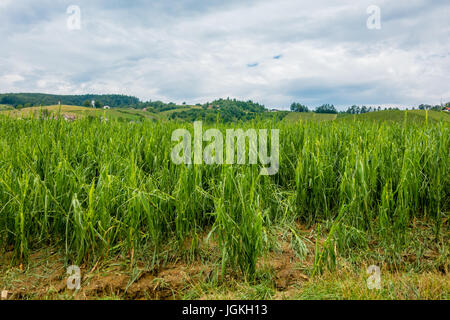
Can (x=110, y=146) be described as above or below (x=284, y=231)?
above

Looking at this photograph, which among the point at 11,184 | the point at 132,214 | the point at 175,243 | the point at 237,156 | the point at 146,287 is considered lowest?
the point at 146,287

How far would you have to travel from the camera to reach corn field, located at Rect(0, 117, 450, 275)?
2.17 metres

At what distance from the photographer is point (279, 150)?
325 centimetres

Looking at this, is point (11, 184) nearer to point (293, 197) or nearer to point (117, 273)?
point (117, 273)

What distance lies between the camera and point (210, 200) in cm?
263

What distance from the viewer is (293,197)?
2812mm

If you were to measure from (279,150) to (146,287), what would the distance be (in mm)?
2004

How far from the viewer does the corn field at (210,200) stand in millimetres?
2174
